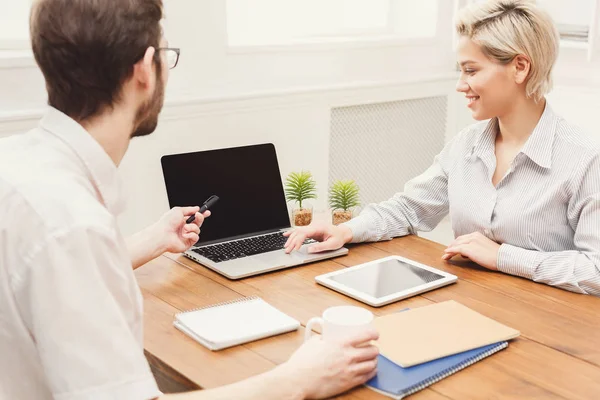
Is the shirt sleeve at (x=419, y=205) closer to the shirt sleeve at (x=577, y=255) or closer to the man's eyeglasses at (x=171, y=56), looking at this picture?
the shirt sleeve at (x=577, y=255)

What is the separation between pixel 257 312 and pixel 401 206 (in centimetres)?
68

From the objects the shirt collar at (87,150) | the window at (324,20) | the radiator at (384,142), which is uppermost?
the window at (324,20)

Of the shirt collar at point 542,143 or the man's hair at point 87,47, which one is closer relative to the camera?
the man's hair at point 87,47

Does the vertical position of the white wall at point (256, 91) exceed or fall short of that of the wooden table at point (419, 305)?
it exceeds it

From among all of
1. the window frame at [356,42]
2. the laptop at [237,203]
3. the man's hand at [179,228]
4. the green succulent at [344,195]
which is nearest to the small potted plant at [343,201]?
the green succulent at [344,195]

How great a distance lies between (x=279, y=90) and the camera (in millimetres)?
2762

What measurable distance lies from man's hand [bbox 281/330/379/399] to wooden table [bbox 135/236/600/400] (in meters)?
0.03

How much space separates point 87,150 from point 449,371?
663 mm

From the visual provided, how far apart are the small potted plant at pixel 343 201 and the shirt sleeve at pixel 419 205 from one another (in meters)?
0.08

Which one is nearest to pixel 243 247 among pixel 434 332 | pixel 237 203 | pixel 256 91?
pixel 237 203

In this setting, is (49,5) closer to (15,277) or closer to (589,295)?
(15,277)

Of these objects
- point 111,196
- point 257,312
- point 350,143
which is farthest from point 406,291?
point 350,143

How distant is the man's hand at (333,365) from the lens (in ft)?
3.50

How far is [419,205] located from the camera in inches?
75.9
